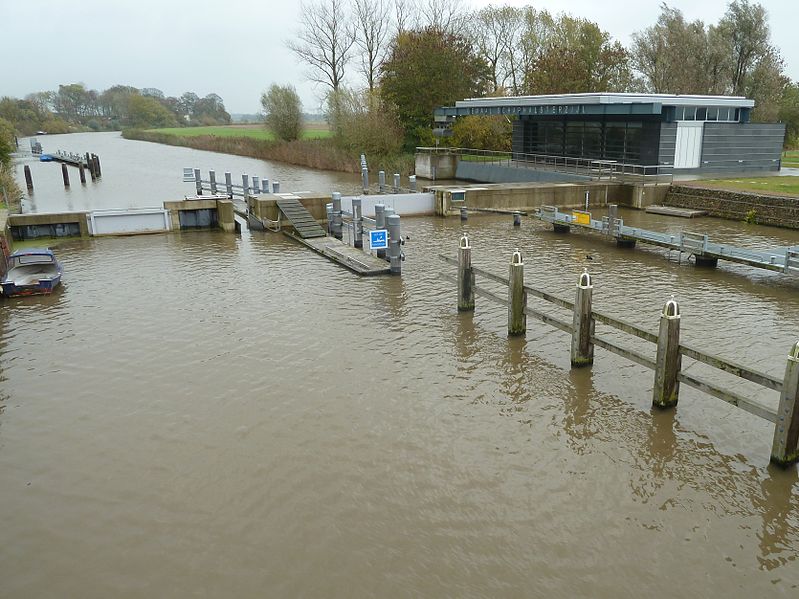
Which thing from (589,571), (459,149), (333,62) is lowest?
(589,571)

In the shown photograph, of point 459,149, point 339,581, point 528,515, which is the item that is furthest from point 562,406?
point 459,149

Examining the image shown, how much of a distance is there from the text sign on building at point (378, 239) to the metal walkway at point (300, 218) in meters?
5.16

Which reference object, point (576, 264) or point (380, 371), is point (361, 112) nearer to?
point (576, 264)

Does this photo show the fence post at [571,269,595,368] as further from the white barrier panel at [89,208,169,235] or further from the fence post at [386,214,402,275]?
the white barrier panel at [89,208,169,235]

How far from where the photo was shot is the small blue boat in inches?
658

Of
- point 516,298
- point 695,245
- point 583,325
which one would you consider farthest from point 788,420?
point 695,245

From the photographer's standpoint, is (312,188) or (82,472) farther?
(312,188)

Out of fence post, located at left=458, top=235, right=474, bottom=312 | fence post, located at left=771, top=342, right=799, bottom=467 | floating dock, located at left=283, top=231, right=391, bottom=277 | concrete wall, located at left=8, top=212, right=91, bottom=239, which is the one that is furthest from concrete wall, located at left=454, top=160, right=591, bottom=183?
fence post, located at left=771, top=342, right=799, bottom=467

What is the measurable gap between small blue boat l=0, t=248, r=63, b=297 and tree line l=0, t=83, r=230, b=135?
104 m

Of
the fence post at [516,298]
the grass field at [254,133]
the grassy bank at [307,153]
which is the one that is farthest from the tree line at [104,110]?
the fence post at [516,298]

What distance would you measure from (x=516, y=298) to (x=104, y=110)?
18798 centimetres

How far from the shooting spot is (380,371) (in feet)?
38.7

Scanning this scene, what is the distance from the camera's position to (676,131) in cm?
3238

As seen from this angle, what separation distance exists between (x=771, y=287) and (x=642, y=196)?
1371cm
